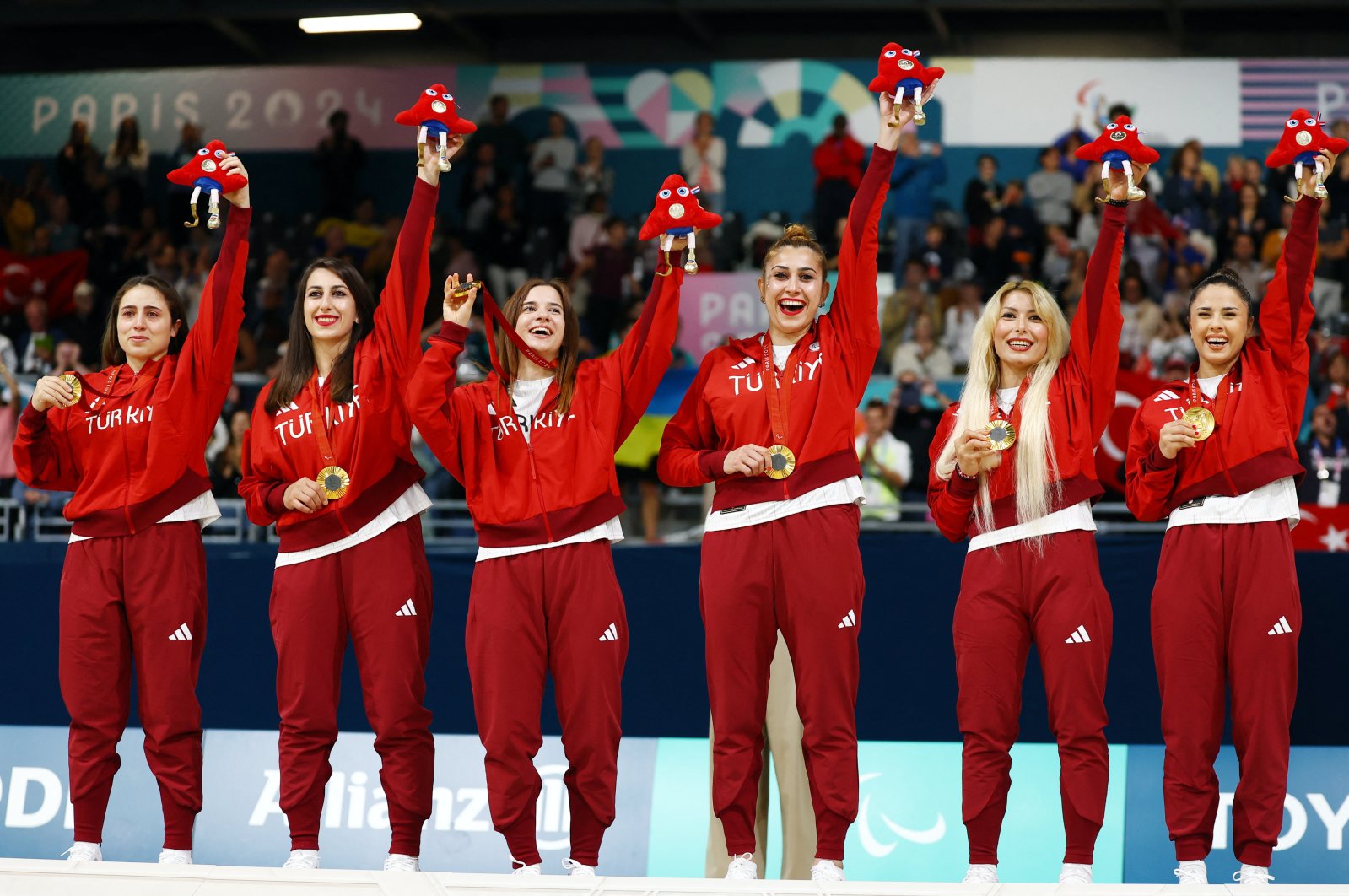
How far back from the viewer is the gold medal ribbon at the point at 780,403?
4.33 meters

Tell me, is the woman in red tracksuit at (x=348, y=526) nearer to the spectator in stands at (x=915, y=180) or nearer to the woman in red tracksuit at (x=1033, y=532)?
the woman in red tracksuit at (x=1033, y=532)

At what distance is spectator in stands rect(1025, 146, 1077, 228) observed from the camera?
11.9 metres

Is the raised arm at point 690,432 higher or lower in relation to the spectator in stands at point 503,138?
lower

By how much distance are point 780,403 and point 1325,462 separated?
17.5 feet

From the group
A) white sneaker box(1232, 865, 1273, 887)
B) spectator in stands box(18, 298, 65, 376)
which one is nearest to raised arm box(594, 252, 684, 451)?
white sneaker box(1232, 865, 1273, 887)

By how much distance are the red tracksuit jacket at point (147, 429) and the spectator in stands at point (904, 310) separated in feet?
22.4

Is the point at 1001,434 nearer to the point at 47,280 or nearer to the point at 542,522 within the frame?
the point at 542,522

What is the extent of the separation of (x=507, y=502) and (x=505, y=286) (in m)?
8.04

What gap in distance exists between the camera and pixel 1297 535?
754 cm

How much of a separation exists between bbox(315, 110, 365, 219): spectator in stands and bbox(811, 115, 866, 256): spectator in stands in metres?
3.90

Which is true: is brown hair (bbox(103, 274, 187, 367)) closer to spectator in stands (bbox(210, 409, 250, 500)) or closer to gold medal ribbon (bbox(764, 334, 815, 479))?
gold medal ribbon (bbox(764, 334, 815, 479))

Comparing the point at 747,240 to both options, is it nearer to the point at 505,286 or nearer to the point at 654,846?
the point at 505,286

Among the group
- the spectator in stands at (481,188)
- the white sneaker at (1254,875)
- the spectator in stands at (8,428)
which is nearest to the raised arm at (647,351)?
the white sneaker at (1254,875)

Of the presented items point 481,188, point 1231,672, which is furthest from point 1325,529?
point 481,188
